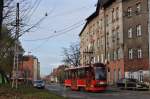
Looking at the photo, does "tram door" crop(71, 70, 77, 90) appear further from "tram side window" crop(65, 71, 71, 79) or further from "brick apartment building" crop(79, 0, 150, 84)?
"brick apartment building" crop(79, 0, 150, 84)

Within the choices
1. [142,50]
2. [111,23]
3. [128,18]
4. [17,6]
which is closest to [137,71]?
[142,50]

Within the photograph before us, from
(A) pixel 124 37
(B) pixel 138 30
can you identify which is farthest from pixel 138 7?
(A) pixel 124 37

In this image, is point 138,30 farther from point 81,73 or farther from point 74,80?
point 81,73

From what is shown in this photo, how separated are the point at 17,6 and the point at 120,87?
133 ft

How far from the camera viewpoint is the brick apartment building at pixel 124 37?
6662cm

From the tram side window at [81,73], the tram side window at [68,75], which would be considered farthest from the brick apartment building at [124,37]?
the tram side window at [81,73]

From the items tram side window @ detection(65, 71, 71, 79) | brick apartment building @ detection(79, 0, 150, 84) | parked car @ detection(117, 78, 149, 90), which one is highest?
brick apartment building @ detection(79, 0, 150, 84)

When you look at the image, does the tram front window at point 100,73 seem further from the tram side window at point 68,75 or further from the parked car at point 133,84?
the tram side window at point 68,75

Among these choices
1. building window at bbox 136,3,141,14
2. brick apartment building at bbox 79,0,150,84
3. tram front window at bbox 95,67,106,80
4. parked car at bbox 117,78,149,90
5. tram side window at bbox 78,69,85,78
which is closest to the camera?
tram front window at bbox 95,67,106,80

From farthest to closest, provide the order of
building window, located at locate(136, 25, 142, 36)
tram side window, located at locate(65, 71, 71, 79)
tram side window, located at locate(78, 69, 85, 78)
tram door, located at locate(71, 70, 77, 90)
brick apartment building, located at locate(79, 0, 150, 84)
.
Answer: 1. building window, located at locate(136, 25, 142, 36)
2. brick apartment building, located at locate(79, 0, 150, 84)
3. tram side window, located at locate(65, 71, 71, 79)
4. tram door, located at locate(71, 70, 77, 90)
5. tram side window, located at locate(78, 69, 85, 78)

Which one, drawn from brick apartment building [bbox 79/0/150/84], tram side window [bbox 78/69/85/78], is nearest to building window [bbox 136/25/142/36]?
brick apartment building [bbox 79/0/150/84]

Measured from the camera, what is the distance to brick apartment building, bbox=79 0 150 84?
6662cm

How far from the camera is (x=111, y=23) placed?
259 feet

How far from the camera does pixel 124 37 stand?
7169 centimetres
